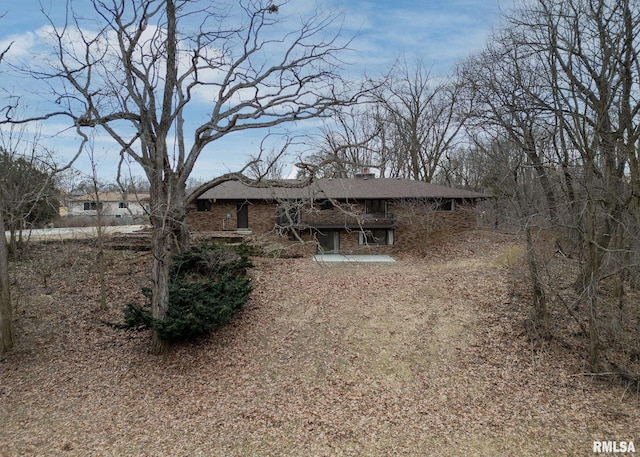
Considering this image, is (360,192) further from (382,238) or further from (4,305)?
(4,305)

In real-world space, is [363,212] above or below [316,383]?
above

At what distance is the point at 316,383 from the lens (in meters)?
7.24

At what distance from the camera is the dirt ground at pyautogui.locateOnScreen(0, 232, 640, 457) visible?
5.77 m

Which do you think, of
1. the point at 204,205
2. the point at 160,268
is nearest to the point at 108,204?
the point at 204,205

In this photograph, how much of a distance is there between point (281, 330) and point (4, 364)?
584cm

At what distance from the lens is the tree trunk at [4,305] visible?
7852 millimetres

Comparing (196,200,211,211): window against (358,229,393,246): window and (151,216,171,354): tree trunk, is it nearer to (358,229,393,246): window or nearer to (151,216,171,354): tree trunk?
(358,229,393,246): window

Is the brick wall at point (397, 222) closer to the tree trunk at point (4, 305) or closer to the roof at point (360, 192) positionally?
the roof at point (360, 192)

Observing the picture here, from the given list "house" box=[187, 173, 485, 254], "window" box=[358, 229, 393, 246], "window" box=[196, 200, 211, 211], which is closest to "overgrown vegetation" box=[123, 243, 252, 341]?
"house" box=[187, 173, 485, 254]

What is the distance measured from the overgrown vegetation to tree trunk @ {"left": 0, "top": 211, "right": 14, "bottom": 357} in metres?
2.28

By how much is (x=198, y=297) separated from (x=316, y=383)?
3.69 meters

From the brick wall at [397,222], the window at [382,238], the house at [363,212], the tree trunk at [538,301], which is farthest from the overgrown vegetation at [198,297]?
the window at [382,238]

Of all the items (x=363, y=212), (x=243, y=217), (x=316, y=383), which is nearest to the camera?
(x=316, y=383)

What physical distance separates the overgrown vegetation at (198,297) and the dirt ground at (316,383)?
72cm
